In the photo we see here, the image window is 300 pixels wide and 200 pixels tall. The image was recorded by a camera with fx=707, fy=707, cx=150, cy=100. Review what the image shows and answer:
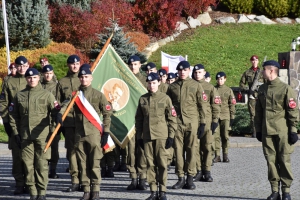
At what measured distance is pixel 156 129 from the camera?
35.6 ft

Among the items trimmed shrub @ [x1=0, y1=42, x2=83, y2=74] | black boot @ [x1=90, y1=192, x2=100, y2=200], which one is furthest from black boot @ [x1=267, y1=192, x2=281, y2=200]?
trimmed shrub @ [x1=0, y1=42, x2=83, y2=74]

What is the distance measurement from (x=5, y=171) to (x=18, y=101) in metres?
3.88

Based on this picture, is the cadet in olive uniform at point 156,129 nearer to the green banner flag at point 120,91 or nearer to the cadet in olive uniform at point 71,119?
the cadet in olive uniform at point 71,119

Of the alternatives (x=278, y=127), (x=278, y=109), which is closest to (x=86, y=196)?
(x=278, y=127)

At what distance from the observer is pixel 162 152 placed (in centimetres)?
1082

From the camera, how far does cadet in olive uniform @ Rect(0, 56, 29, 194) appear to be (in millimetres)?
11719

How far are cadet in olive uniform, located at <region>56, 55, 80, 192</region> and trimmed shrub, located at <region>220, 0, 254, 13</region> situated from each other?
84.6 feet

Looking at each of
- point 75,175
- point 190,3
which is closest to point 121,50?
point 190,3

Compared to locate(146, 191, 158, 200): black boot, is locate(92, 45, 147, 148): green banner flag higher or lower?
higher

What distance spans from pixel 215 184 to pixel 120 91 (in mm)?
2356

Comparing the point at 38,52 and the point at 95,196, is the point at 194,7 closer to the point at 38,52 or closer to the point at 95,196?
the point at 38,52

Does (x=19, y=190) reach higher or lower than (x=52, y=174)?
higher

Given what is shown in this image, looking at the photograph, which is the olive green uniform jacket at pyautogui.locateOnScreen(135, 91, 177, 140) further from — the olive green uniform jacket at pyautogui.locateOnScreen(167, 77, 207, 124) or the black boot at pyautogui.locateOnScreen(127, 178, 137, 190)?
the black boot at pyautogui.locateOnScreen(127, 178, 137, 190)

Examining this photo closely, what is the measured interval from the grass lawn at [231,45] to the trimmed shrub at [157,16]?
0.85 metres
